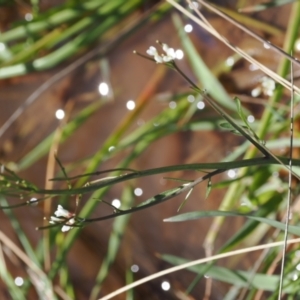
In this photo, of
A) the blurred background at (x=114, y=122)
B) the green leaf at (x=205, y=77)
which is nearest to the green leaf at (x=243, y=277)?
the blurred background at (x=114, y=122)

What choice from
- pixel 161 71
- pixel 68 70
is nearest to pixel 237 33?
pixel 161 71

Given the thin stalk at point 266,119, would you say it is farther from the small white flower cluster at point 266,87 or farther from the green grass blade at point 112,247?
the green grass blade at point 112,247

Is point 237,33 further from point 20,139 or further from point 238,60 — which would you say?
point 20,139

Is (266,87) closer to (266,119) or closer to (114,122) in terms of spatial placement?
(266,119)

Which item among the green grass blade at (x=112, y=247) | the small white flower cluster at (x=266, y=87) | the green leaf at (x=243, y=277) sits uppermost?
the small white flower cluster at (x=266, y=87)

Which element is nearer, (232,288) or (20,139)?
(232,288)

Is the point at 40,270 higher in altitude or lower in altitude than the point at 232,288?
higher

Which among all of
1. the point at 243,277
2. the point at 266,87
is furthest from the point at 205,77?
the point at 243,277

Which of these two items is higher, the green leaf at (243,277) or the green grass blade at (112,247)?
the green grass blade at (112,247)
